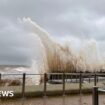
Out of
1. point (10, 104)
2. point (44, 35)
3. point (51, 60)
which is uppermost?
point (44, 35)

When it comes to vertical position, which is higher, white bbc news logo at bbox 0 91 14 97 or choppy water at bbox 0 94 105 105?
white bbc news logo at bbox 0 91 14 97

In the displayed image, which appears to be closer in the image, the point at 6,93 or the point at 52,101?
the point at 52,101

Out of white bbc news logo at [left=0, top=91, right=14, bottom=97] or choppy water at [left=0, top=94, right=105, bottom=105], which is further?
white bbc news logo at [left=0, top=91, right=14, bottom=97]

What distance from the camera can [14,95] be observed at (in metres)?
12.5

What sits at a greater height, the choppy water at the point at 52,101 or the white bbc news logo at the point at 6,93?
the white bbc news logo at the point at 6,93

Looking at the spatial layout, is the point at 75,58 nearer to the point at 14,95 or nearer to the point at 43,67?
the point at 43,67

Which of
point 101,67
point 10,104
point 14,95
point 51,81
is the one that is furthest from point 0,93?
point 101,67

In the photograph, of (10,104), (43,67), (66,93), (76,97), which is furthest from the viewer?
(43,67)

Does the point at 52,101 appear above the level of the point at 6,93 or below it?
below

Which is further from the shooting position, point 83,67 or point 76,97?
point 83,67

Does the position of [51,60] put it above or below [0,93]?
above

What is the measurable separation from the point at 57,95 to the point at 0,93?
8.42 ft

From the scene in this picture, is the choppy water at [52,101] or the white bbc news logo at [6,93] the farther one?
the white bbc news logo at [6,93]

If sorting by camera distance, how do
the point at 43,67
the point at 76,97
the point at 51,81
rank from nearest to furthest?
the point at 76,97 → the point at 51,81 → the point at 43,67
